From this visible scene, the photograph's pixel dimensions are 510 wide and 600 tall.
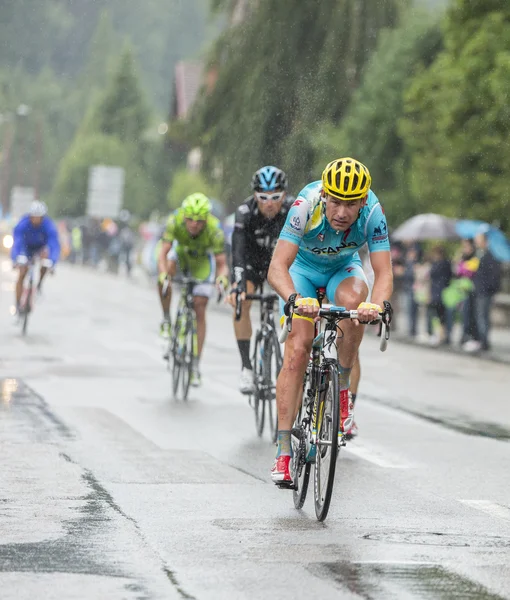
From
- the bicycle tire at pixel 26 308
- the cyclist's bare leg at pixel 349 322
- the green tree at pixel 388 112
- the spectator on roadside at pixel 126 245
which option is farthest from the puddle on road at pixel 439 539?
the spectator on roadside at pixel 126 245

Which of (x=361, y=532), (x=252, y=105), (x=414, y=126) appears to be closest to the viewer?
(x=361, y=532)

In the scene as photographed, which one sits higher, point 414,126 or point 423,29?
point 423,29

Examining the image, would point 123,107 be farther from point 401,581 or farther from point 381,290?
point 401,581

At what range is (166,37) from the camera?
147 meters

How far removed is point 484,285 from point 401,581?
686 inches

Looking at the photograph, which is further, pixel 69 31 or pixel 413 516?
pixel 69 31

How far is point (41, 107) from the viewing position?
13900 cm

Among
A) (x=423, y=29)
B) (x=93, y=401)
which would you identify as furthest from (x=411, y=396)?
(x=423, y=29)

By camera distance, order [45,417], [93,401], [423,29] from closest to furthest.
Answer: [45,417] → [93,401] → [423,29]

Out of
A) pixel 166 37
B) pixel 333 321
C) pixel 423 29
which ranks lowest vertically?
pixel 333 321

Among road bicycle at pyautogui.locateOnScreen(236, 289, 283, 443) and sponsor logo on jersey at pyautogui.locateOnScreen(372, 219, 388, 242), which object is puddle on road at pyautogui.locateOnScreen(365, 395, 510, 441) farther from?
sponsor logo on jersey at pyautogui.locateOnScreen(372, 219, 388, 242)

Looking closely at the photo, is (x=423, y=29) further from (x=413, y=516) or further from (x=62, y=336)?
(x=413, y=516)

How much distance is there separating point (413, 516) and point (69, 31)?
14523cm

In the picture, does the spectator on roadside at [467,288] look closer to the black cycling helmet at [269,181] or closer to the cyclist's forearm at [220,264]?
the cyclist's forearm at [220,264]
